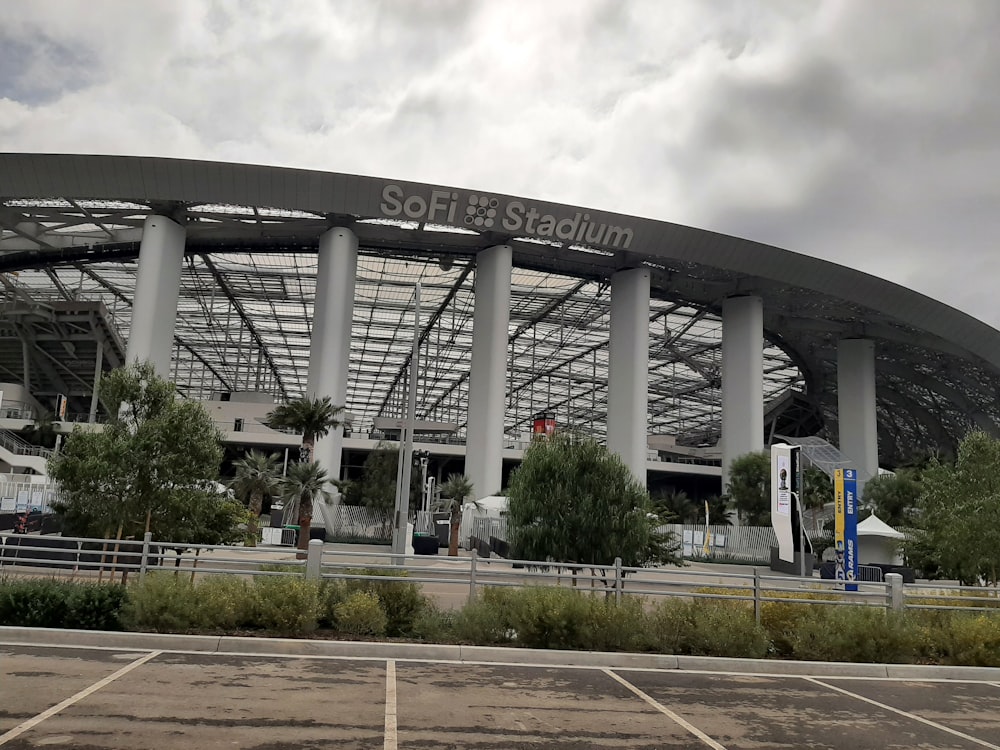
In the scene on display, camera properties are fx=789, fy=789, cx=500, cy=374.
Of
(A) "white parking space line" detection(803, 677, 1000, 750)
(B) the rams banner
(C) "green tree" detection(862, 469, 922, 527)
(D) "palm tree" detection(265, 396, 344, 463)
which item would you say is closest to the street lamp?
(D) "palm tree" detection(265, 396, 344, 463)

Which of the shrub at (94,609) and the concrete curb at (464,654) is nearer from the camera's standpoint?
the concrete curb at (464,654)

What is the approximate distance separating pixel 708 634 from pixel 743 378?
41016 millimetres

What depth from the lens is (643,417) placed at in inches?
1887

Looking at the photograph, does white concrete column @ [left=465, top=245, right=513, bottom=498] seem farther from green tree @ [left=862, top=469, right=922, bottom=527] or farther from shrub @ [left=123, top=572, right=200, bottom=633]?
shrub @ [left=123, top=572, right=200, bottom=633]

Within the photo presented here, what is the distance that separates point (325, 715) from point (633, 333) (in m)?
41.9

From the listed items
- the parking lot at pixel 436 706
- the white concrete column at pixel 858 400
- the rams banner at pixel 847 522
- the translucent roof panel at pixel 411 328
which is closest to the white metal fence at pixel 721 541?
the translucent roof panel at pixel 411 328

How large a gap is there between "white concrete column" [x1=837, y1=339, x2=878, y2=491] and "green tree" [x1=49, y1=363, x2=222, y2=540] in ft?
175

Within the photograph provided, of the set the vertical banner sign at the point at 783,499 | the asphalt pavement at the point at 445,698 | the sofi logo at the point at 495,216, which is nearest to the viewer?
the asphalt pavement at the point at 445,698

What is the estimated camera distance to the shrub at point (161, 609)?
39.5ft

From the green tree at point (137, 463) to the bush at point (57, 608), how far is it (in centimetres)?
385

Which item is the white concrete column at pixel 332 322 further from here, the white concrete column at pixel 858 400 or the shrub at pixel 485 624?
the white concrete column at pixel 858 400

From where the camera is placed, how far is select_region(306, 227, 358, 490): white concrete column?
144 feet

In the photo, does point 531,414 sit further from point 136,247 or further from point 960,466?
point 960,466

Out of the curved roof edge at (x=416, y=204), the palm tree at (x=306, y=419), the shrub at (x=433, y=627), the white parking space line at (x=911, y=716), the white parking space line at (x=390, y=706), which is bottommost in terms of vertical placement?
the white parking space line at (x=911, y=716)
